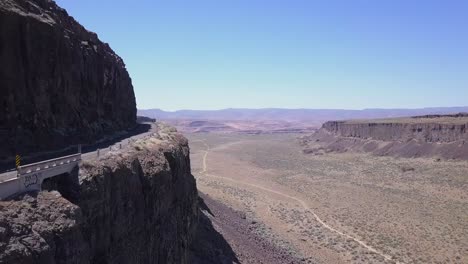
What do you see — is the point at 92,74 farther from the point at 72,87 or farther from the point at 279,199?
the point at 279,199

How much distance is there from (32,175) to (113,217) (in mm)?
3555

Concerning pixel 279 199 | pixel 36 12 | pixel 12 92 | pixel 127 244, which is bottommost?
pixel 279 199

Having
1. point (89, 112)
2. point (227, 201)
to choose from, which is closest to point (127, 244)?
point (89, 112)

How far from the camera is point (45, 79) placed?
20094 millimetres

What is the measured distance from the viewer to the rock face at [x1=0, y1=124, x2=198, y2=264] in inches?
373

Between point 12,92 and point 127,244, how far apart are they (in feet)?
25.2

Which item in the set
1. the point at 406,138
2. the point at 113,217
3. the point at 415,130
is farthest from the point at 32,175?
the point at 406,138

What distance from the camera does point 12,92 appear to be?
17.4 metres

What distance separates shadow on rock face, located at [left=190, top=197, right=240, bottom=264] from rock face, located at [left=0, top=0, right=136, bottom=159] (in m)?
9.01

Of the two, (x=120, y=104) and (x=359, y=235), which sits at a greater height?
(x=120, y=104)

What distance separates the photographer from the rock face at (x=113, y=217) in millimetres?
9484

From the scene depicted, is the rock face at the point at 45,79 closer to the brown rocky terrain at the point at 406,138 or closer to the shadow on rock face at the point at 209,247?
the shadow on rock face at the point at 209,247

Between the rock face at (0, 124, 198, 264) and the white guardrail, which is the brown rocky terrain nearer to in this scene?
the rock face at (0, 124, 198, 264)

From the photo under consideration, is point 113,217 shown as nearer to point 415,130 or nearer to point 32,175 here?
point 32,175
